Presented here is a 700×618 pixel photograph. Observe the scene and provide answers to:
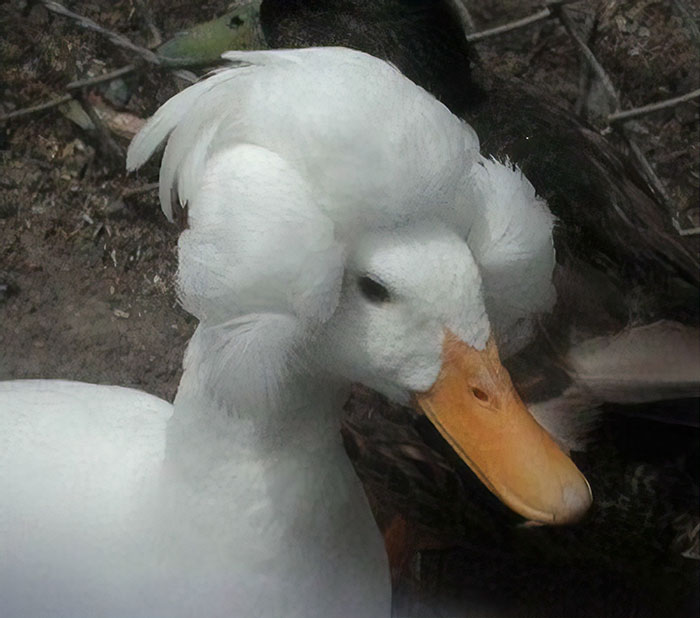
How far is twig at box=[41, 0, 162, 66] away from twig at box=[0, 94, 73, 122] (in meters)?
0.06

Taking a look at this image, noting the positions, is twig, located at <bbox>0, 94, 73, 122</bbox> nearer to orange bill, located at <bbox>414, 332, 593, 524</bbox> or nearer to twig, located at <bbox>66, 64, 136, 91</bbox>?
twig, located at <bbox>66, 64, 136, 91</bbox>

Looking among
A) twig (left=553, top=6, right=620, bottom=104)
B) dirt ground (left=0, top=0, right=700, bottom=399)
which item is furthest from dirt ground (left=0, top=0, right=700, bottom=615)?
twig (left=553, top=6, right=620, bottom=104)

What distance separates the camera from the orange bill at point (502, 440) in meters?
0.61

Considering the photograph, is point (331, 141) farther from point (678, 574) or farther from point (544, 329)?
point (678, 574)

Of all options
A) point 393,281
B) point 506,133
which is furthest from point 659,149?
point 393,281

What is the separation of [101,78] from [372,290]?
13.2 inches

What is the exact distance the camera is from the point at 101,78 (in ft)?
2.56

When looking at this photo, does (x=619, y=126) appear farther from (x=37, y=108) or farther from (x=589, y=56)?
(x=37, y=108)

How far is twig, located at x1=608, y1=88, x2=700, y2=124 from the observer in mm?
958

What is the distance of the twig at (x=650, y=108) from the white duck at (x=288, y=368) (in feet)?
1.20

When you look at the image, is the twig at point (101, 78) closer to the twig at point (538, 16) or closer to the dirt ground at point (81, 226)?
the dirt ground at point (81, 226)

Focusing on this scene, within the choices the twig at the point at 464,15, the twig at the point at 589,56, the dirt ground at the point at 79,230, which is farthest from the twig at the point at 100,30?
the twig at the point at 589,56

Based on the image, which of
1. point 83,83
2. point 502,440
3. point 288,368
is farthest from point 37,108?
point 502,440

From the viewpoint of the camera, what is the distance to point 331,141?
1.77 feet
